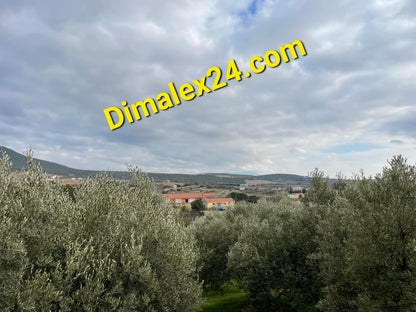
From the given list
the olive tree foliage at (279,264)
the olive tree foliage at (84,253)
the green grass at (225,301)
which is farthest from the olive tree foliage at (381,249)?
the green grass at (225,301)

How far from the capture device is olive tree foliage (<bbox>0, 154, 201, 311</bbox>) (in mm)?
11211

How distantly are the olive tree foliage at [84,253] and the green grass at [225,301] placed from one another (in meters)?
16.0

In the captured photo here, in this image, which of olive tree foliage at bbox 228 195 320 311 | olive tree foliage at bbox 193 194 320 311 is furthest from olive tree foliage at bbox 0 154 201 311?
olive tree foliage at bbox 228 195 320 311

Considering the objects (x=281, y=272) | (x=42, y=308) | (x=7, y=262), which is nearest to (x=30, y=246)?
(x=7, y=262)

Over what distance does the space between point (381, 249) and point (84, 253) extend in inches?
605

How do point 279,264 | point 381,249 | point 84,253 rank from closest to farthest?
point 84,253 < point 381,249 < point 279,264

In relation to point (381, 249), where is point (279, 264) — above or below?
below

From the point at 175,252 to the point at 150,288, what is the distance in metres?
2.54

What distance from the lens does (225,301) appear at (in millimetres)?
34375

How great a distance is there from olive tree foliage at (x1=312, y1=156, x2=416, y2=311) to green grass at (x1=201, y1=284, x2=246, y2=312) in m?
15.5

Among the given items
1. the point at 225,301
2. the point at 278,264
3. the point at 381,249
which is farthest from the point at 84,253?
the point at 225,301

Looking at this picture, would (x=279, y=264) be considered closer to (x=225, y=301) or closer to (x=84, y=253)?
(x=225, y=301)

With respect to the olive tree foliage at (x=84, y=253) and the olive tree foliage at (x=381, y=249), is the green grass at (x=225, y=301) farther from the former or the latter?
the olive tree foliage at (x=84, y=253)

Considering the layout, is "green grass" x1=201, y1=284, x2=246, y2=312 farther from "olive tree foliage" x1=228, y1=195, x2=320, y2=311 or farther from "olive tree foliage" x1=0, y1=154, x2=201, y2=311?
"olive tree foliage" x1=0, y1=154, x2=201, y2=311
